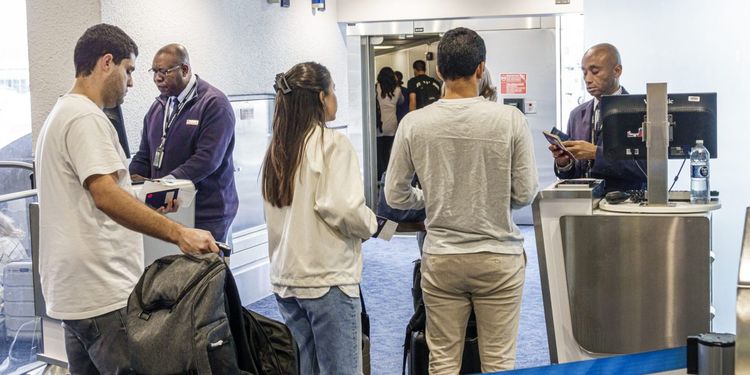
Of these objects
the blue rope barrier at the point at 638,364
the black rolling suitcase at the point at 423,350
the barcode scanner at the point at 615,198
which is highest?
the barcode scanner at the point at 615,198

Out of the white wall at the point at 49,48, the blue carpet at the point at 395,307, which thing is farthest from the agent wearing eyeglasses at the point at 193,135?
the blue carpet at the point at 395,307

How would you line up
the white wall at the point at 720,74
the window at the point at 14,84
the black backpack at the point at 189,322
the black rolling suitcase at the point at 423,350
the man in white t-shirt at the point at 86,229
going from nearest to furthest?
the black backpack at the point at 189,322, the man in white t-shirt at the point at 86,229, the black rolling suitcase at the point at 423,350, the white wall at the point at 720,74, the window at the point at 14,84

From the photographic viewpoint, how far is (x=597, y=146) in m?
4.28

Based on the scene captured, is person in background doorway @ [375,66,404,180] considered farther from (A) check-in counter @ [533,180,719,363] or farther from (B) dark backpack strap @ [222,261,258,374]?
(B) dark backpack strap @ [222,261,258,374]

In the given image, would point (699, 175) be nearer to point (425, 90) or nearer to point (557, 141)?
point (557, 141)

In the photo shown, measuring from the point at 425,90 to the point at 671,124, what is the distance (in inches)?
227

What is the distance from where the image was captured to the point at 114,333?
282cm

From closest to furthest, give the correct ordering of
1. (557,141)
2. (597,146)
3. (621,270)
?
(621,270)
(557,141)
(597,146)

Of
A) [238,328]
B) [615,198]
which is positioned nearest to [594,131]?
[615,198]

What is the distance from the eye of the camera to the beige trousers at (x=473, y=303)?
323 centimetres

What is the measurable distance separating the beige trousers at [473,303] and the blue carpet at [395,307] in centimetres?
151

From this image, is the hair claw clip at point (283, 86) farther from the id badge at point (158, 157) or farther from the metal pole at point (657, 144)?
the id badge at point (158, 157)

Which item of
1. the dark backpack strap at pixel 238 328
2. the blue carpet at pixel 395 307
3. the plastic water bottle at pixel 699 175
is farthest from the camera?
the blue carpet at pixel 395 307

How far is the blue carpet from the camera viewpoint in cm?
516
